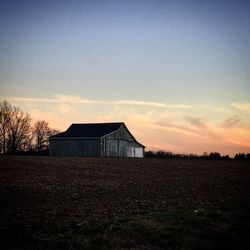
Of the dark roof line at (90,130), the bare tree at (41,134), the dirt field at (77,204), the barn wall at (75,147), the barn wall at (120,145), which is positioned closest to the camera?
the dirt field at (77,204)

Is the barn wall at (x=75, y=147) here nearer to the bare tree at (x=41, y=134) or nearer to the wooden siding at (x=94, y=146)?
the wooden siding at (x=94, y=146)

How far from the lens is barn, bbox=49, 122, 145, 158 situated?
2232 inches

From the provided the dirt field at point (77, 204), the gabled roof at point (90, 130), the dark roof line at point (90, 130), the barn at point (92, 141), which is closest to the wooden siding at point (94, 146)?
the barn at point (92, 141)

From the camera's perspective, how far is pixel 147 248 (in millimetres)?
7352

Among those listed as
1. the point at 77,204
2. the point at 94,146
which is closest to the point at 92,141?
the point at 94,146

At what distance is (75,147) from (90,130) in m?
4.24

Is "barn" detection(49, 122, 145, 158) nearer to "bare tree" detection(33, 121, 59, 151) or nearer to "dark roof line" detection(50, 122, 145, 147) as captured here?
"dark roof line" detection(50, 122, 145, 147)

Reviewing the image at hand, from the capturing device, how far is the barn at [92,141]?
56.7 metres

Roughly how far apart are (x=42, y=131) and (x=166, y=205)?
119627mm

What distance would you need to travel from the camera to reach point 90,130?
59.4 m

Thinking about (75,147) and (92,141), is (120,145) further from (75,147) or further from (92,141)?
(75,147)

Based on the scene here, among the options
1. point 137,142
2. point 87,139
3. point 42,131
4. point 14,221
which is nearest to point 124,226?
point 14,221

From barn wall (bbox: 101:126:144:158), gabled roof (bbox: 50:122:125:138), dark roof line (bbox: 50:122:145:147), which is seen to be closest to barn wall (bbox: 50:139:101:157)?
dark roof line (bbox: 50:122:145:147)

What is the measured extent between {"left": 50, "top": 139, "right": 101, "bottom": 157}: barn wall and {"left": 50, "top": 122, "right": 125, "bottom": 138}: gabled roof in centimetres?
115
